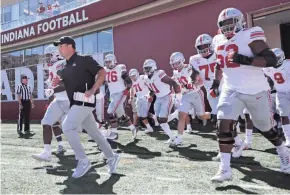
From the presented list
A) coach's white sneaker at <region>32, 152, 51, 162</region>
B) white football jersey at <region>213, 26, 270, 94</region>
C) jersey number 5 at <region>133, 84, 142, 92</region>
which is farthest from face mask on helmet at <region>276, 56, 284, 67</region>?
jersey number 5 at <region>133, 84, 142, 92</region>

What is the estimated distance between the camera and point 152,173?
4660 millimetres

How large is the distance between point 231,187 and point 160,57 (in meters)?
9.47

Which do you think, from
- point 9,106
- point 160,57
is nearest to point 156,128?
point 160,57

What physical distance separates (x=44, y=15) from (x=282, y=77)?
14.2 metres

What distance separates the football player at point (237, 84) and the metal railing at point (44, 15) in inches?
469

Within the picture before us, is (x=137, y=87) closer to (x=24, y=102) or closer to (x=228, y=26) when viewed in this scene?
(x=24, y=102)

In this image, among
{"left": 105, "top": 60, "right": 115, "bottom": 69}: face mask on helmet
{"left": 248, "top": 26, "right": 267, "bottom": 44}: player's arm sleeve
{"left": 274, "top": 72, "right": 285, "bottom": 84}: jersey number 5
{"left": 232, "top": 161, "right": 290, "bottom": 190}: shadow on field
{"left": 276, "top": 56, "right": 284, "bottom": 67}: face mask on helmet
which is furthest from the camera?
{"left": 105, "top": 60, "right": 115, "bottom": 69}: face mask on helmet

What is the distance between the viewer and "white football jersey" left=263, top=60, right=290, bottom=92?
640cm

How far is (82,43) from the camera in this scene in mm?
15867

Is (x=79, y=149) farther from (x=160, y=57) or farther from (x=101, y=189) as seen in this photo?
(x=160, y=57)

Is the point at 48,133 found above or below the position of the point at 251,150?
above

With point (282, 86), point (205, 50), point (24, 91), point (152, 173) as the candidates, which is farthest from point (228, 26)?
point (24, 91)

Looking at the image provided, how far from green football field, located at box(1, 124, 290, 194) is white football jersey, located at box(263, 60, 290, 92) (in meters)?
1.16

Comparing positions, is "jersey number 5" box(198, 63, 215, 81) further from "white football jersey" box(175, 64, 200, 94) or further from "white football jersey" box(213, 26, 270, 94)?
"white football jersey" box(213, 26, 270, 94)
